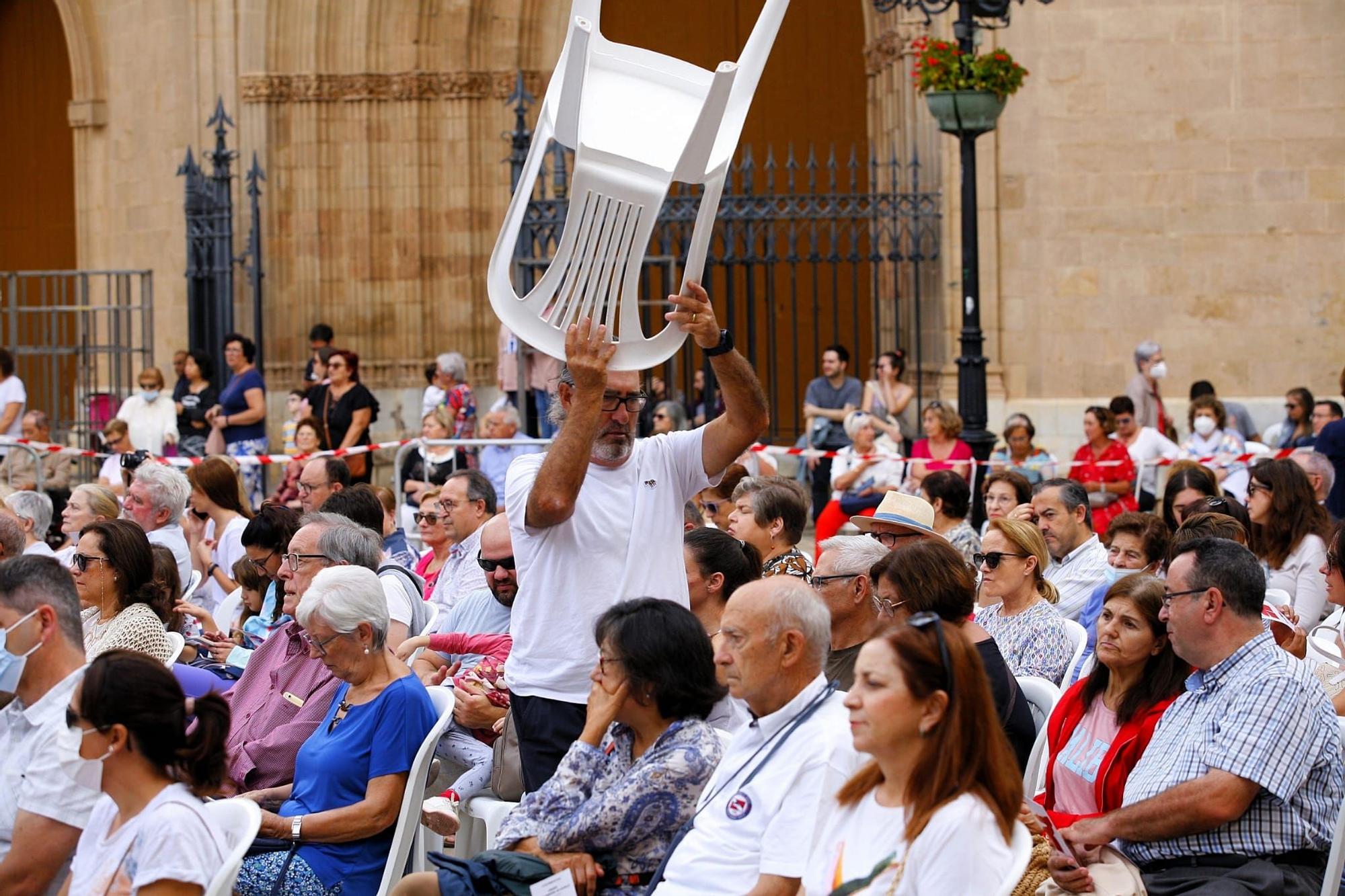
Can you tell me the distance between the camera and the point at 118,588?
5629 mm

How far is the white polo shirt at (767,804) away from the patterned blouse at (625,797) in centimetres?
13

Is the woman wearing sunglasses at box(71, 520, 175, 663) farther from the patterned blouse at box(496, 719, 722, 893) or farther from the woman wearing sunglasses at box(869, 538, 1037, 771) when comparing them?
Result: the woman wearing sunglasses at box(869, 538, 1037, 771)

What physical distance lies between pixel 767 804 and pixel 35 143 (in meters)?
18.4

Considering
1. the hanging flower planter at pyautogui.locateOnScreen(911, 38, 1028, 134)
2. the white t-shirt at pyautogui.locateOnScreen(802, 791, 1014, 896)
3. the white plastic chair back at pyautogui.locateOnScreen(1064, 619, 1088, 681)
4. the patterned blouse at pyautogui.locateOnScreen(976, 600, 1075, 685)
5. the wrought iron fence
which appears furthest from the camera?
the wrought iron fence

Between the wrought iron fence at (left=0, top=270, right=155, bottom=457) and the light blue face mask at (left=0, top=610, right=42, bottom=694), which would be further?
the wrought iron fence at (left=0, top=270, right=155, bottom=457)

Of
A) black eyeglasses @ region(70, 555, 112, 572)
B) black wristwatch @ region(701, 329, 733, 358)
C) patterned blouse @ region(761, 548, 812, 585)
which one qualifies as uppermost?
black wristwatch @ region(701, 329, 733, 358)

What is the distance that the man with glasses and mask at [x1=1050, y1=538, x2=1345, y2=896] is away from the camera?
4.14 metres

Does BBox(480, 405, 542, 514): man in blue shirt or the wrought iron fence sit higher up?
the wrought iron fence

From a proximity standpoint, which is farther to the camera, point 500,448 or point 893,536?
point 500,448

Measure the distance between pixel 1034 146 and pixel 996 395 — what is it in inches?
74.3

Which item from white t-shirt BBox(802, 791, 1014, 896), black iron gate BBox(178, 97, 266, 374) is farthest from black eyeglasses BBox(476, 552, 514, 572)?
black iron gate BBox(178, 97, 266, 374)

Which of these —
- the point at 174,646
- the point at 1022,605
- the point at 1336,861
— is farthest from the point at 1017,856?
the point at 174,646

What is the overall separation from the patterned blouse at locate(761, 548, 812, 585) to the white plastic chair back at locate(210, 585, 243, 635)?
2.03 meters

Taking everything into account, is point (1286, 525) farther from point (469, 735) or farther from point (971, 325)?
point (971, 325)
